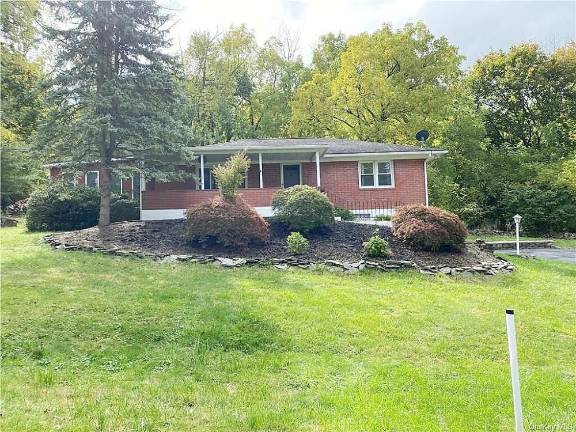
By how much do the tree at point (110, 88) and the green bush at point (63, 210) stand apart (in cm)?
321

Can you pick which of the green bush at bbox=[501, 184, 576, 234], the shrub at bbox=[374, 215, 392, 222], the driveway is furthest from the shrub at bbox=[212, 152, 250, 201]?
the green bush at bbox=[501, 184, 576, 234]

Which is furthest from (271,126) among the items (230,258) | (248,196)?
(230,258)

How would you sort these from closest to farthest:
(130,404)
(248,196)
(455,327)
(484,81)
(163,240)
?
1. (130,404)
2. (455,327)
3. (163,240)
4. (248,196)
5. (484,81)

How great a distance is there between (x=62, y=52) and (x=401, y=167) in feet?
45.1

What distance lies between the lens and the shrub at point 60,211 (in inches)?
645

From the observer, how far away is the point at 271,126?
34.8 metres

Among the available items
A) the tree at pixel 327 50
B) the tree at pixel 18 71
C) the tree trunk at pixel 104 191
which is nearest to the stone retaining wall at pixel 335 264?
the tree trunk at pixel 104 191

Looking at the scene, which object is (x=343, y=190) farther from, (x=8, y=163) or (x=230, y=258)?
(x=8, y=163)

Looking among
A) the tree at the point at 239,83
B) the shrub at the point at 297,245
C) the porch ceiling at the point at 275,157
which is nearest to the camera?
the shrub at the point at 297,245

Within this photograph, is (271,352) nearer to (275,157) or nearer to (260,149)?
(260,149)

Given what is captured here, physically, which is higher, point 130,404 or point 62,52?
point 62,52

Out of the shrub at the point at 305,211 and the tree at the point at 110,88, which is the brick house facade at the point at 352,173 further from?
the shrub at the point at 305,211

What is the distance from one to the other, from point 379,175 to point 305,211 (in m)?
7.59

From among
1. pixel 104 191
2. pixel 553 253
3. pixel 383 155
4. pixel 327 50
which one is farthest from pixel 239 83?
pixel 553 253
